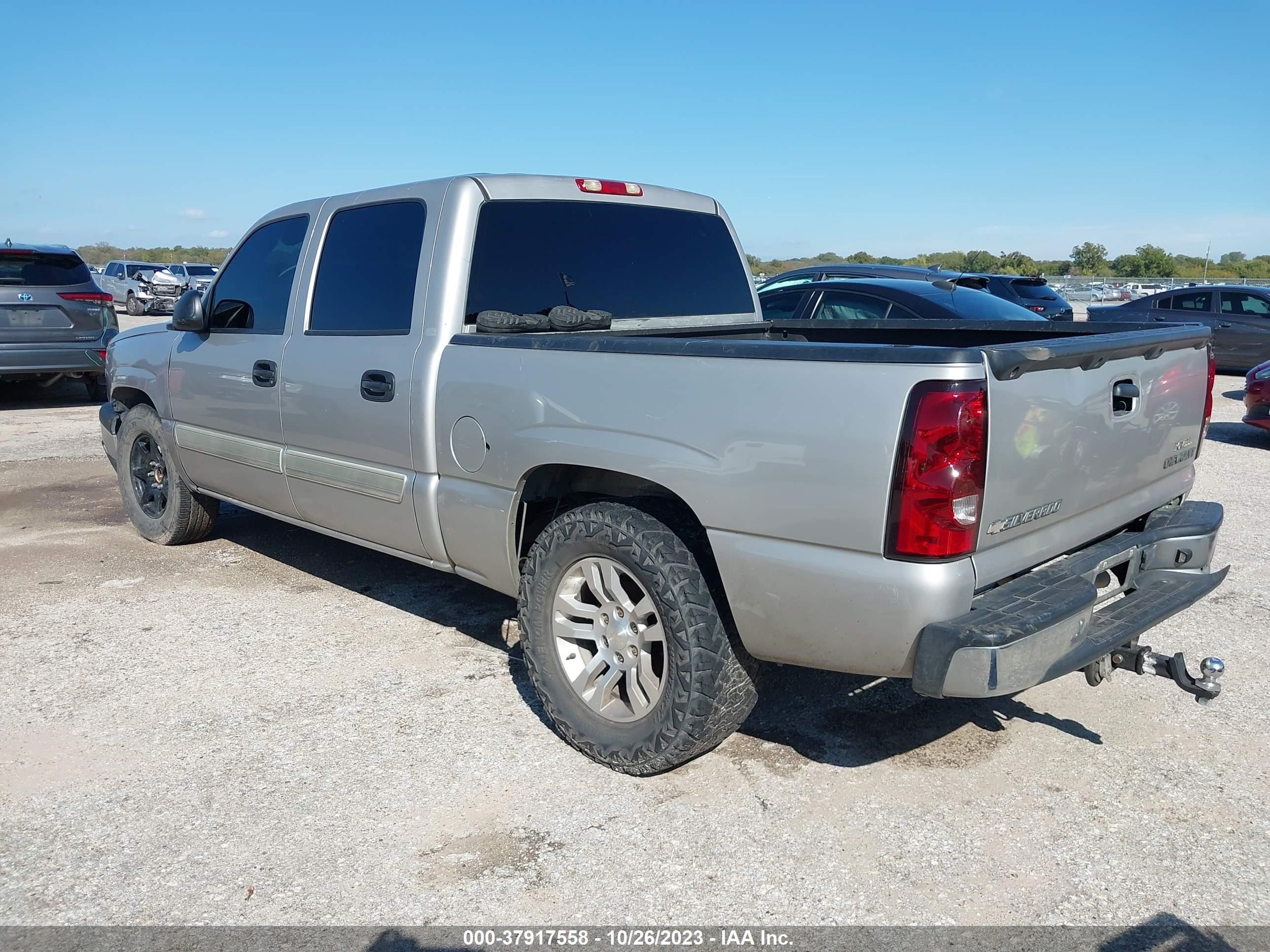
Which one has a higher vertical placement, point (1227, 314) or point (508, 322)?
point (508, 322)

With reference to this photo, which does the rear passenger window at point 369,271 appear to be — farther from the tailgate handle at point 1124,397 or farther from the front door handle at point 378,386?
the tailgate handle at point 1124,397

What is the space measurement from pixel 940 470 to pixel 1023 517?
16.0 inches

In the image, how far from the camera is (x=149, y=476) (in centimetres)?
640

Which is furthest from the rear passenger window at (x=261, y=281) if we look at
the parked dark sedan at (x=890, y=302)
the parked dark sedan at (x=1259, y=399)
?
the parked dark sedan at (x=1259, y=399)

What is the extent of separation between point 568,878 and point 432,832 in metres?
0.50

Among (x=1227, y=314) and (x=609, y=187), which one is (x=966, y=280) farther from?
(x=609, y=187)

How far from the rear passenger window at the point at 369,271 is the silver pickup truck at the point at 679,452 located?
1 centimetres

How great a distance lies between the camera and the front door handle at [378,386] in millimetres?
4148

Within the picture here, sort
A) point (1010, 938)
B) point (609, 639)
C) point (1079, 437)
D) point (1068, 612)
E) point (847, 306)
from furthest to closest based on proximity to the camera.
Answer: point (847, 306) < point (609, 639) < point (1079, 437) < point (1068, 612) < point (1010, 938)

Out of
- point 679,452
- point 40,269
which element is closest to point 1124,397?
point 679,452

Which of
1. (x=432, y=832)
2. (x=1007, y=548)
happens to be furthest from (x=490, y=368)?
(x=1007, y=548)

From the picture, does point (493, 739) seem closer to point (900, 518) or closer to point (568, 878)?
point (568, 878)

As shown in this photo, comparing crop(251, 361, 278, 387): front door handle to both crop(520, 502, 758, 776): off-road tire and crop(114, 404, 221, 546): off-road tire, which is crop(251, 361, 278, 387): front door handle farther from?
crop(520, 502, 758, 776): off-road tire

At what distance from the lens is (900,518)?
276 centimetres
